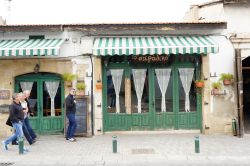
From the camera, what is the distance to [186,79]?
16406 mm

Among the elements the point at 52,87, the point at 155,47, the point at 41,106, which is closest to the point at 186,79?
the point at 155,47

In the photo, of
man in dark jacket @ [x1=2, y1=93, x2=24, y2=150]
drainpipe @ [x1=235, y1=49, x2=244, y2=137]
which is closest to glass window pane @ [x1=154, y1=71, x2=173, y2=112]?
drainpipe @ [x1=235, y1=49, x2=244, y2=137]

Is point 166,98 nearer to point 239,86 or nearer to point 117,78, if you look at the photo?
point 117,78

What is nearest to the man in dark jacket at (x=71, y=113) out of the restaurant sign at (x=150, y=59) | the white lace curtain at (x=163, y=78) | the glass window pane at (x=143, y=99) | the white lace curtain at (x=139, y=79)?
the glass window pane at (x=143, y=99)

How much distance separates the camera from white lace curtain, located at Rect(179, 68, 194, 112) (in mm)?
16375

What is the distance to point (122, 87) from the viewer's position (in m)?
16.5

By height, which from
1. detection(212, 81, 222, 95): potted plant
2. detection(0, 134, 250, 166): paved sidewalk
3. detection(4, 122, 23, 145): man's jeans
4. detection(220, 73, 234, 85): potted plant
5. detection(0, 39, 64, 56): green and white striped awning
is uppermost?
detection(0, 39, 64, 56): green and white striped awning

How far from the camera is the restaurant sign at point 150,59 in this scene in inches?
637

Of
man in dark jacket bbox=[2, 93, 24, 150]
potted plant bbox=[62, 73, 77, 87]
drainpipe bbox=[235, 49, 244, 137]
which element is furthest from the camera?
potted plant bbox=[62, 73, 77, 87]

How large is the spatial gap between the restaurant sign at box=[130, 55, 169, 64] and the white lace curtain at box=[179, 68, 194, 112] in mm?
824

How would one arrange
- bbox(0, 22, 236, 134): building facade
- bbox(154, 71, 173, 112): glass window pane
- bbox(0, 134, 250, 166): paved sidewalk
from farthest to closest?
bbox(154, 71, 173, 112): glass window pane, bbox(0, 22, 236, 134): building facade, bbox(0, 134, 250, 166): paved sidewalk

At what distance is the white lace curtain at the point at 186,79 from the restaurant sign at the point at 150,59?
824 mm

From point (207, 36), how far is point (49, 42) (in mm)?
6193

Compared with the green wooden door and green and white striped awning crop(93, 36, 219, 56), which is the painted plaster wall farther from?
the green wooden door
